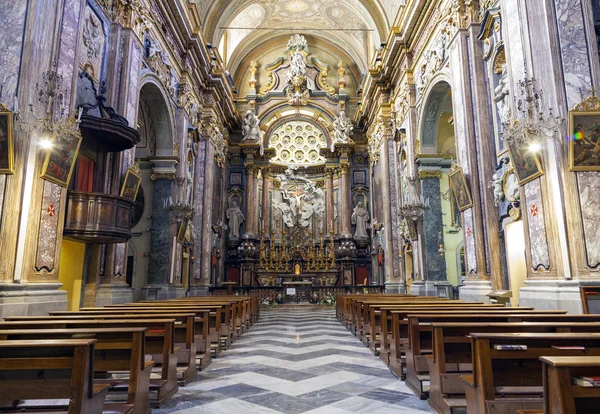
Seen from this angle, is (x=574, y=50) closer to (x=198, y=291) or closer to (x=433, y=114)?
(x=433, y=114)

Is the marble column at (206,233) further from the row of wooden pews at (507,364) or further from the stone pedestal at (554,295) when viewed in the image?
the row of wooden pews at (507,364)

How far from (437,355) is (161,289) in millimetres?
10116

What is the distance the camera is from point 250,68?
75.6 ft

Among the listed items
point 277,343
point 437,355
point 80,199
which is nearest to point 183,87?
point 80,199

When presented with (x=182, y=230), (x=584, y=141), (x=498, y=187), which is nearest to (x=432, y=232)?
(x=498, y=187)

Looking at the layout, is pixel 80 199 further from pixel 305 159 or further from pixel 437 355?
pixel 305 159

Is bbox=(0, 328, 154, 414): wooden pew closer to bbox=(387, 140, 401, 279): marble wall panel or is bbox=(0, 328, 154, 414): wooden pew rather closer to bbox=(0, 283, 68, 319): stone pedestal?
bbox=(0, 283, 68, 319): stone pedestal

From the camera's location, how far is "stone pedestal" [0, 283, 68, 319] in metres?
5.29

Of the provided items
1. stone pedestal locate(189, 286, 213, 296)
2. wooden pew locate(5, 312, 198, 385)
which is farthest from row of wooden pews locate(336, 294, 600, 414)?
stone pedestal locate(189, 286, 213, 296)

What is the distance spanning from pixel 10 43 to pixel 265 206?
16.2 m

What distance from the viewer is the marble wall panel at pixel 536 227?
19.2ft

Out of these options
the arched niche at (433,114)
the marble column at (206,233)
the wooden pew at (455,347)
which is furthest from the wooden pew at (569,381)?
the marble column at (206,233)

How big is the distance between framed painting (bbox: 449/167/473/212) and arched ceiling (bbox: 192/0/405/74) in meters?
10.00

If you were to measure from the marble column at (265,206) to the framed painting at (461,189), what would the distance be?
42.8ft
